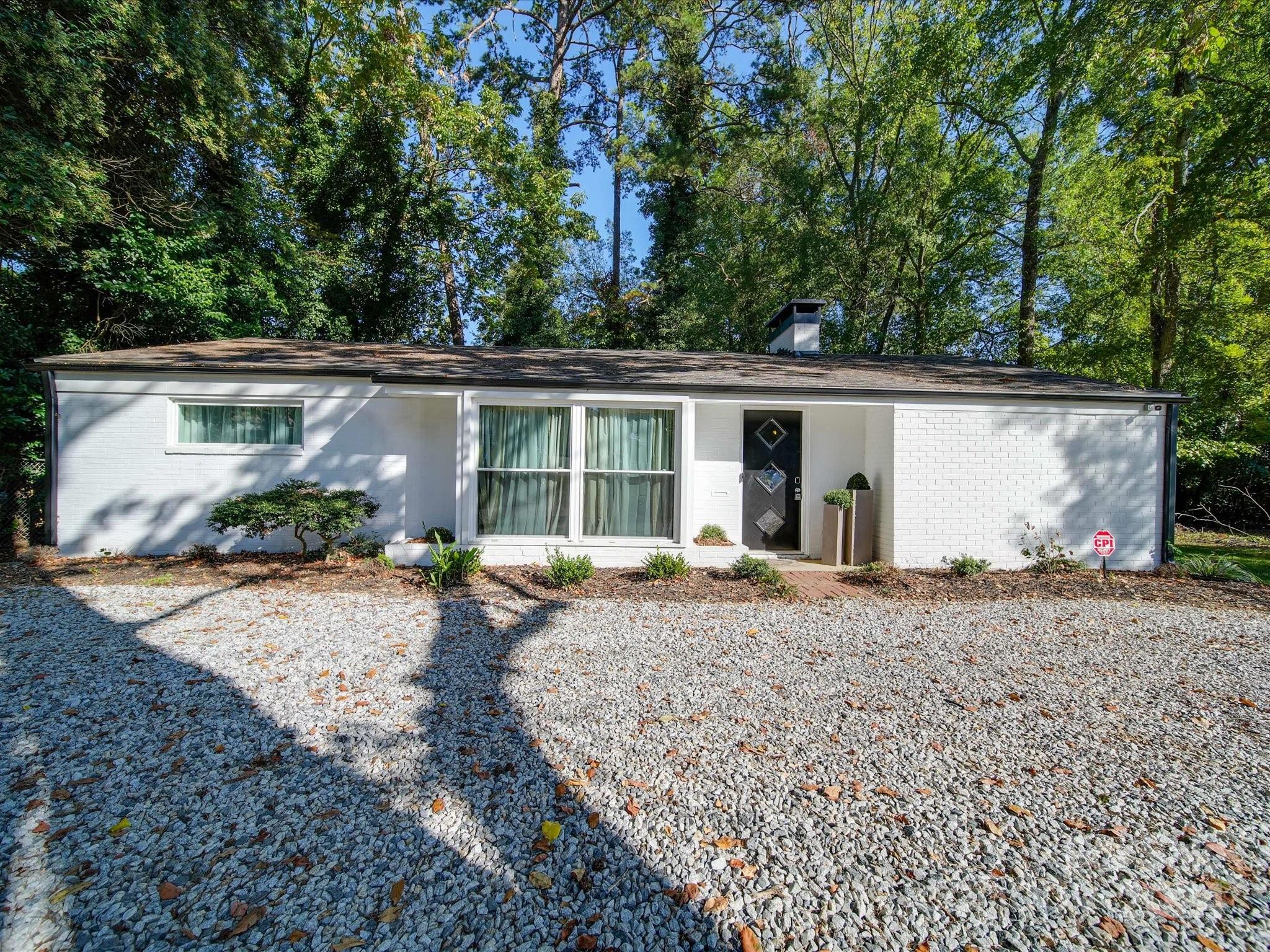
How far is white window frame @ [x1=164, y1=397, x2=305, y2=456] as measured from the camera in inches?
314

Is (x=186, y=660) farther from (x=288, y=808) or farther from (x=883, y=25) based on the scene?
(x=883, y=25)

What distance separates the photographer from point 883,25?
1606cm

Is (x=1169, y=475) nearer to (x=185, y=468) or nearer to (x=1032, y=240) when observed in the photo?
(x=1032, y=240)

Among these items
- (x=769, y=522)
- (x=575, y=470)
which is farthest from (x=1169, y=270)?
(x=575, y=470)

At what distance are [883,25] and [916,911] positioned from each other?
21.6 metres

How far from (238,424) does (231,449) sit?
40 centimetres

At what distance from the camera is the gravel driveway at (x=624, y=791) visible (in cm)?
201

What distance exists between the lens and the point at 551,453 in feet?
25.7

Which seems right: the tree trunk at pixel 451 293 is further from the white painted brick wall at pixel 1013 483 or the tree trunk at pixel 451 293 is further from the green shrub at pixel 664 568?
the white painted brick wall at pixel 1013 483

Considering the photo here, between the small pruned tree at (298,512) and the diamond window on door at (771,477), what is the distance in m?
6.08

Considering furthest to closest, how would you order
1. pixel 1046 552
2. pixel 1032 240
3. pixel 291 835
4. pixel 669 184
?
1. pixel 669 184
2. pixel 1032 240
3. pixel 1046 552
4. pixel 291 835

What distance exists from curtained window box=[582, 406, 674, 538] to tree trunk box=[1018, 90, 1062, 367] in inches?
420

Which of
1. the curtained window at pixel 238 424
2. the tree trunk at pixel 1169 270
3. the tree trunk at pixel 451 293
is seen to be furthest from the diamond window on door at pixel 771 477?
the tree trunk at pixel 451 293

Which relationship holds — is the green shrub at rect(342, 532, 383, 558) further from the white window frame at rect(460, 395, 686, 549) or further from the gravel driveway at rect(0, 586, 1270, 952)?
the gravel driveway at rect(0, 586, 1270, 952)
